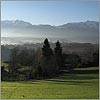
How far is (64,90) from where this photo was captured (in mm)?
3441

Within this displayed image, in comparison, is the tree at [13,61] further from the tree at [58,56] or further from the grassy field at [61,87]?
the tree at [58,56]

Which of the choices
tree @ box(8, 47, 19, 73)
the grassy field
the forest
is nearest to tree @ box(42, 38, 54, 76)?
the forest

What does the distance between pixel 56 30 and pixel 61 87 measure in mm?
723

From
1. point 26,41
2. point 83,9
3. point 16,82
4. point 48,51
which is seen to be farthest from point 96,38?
point 16,82

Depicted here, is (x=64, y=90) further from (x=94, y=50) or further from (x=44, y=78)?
(x=94, y=50)

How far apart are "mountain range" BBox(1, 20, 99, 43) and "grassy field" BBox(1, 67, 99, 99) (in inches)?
16.3

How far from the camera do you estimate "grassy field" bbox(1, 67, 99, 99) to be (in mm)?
3418

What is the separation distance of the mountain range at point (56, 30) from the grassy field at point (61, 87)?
0.41 meters

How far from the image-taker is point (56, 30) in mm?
3541

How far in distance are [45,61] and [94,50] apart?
2.08ft

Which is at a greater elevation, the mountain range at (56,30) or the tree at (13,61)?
the mountain range at (56,30)

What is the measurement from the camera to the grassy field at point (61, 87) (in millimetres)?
3418

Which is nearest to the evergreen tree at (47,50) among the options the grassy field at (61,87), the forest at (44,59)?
the forest at (44,59)

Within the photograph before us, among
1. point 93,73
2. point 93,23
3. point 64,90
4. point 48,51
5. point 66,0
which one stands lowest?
point 64,90
